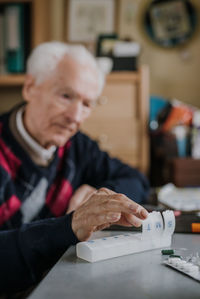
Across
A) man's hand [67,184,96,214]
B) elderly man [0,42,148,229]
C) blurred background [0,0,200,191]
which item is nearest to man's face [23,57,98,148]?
elderly man [0,42,148,229]

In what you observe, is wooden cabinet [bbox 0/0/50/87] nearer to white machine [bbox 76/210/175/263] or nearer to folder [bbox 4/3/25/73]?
folder [bbox 4/3/25/73]

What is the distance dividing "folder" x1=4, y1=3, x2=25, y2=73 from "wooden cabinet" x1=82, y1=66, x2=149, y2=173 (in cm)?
54

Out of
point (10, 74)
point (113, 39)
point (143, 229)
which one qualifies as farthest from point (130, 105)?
point (143, 229)

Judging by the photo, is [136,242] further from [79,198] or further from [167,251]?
[79,198]

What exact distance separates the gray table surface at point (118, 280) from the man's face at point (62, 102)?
0.75m

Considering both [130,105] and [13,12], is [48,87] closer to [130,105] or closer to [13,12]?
[130,105]

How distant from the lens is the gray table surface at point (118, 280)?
1.89 ft

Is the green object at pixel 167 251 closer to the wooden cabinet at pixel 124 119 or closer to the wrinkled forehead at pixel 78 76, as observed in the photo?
the wrinkled forehead at pixel 78 76

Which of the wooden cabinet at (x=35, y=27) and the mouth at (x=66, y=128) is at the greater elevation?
the wooden cabinet at (x=35, y=27)

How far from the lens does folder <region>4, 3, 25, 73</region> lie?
8.11 ft

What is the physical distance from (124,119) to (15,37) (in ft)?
2.65

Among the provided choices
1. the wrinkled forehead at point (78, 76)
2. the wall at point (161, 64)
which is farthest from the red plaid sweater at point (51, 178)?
the wall at point (161, 64)

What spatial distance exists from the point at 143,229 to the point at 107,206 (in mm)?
80

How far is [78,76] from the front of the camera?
1463mm
